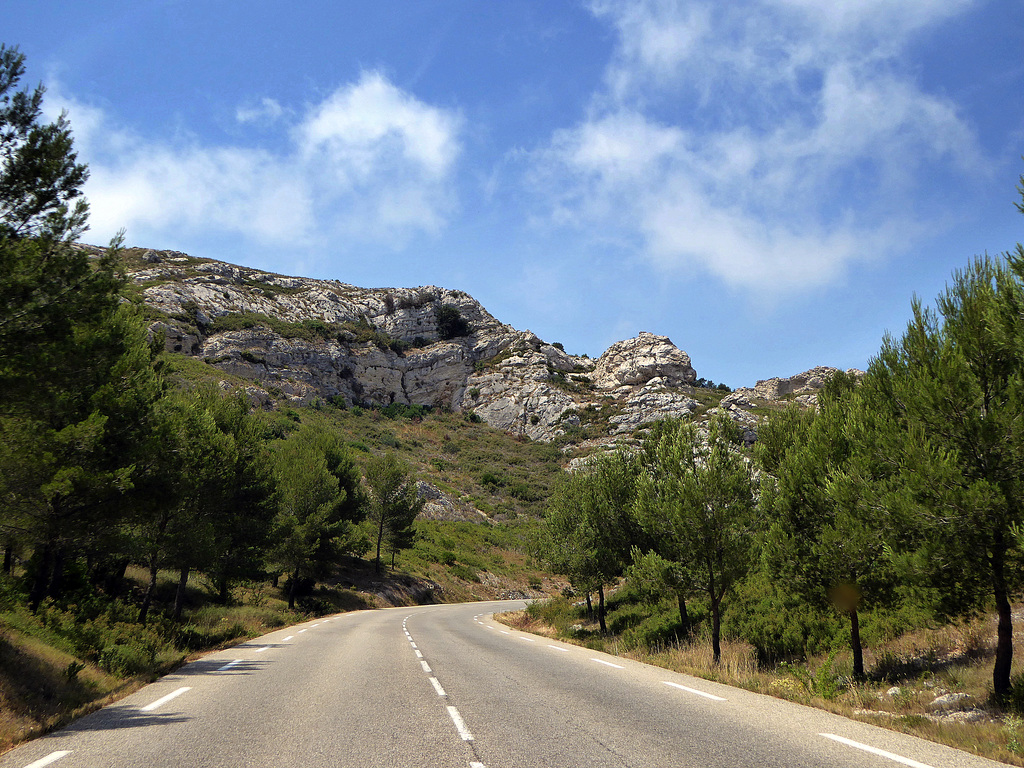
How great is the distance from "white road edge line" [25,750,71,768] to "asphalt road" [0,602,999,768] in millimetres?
47

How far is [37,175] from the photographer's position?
356 inches

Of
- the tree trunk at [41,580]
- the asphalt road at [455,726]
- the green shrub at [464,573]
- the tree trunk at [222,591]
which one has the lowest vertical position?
the green shrub at [464,573]

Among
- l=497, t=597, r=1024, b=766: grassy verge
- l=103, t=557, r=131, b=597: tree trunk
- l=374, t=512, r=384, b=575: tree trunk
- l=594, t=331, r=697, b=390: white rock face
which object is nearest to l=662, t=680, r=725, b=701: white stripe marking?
l=497, t=597, r=1024, b=766: grassy verge

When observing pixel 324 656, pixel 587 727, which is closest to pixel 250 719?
pixel 587 727

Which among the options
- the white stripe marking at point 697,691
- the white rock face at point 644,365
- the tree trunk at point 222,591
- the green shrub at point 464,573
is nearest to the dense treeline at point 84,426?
the tree trunk at point 222,591

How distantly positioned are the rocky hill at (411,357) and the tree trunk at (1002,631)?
7413 cm

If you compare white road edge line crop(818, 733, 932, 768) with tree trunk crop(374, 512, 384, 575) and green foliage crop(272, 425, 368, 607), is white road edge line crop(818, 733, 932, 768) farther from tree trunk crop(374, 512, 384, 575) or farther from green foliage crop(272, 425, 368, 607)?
tree trunk crop(374, 512, 384, 575)

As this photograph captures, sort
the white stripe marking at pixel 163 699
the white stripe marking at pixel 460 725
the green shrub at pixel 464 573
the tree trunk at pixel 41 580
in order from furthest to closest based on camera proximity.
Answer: the green shrub at pixel 464 573, the tree trunk at pixel 41 580, the white stripe marking at pixel 163 699, the white stripe marking at pixel 460 725

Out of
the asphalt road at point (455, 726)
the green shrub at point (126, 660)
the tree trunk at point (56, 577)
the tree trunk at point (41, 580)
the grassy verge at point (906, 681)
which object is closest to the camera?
the asphalt road at point (455, 726)

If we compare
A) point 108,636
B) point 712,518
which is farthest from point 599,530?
point 108,636

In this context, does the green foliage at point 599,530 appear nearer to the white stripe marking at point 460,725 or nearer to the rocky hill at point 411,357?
the white stripe marking at point 460,725

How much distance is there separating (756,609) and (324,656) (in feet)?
51.2

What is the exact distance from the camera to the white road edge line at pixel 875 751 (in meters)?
5.50

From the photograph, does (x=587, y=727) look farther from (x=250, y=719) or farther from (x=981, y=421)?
(x=981, y=421)
